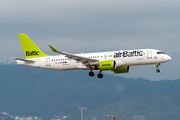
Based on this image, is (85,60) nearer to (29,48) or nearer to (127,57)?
(127,57)

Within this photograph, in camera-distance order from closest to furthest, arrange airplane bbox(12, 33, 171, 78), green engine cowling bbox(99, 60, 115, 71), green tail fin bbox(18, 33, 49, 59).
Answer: green engine cowling bbox(99, 60, 115, 71), airplane bbox(12, 33, 171, 78), green tail fin bbox(18, 33, 49, 59)

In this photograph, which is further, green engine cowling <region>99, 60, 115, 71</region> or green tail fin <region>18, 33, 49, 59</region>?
green tail fin <region>18, 33, 49, 59</region>

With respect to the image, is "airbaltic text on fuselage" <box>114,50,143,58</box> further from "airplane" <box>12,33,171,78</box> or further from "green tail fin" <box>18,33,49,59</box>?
"green tail fin" <box>18,33,49,59</box>

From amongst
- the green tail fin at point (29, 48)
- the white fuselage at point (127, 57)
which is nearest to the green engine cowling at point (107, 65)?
the white fuselage at point (127, 57)

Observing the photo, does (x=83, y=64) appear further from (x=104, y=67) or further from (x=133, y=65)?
(x=133, y=65)

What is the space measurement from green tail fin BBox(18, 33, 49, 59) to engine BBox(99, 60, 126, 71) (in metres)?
17.0

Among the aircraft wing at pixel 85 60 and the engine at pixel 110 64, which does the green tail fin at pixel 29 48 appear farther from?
the engine at pixel 110 64

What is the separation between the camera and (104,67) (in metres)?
84.1

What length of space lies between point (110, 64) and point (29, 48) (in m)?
23.4

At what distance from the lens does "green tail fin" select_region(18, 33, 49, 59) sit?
313 feet

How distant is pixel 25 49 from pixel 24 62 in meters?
5.15

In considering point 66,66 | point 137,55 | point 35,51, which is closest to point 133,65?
point 137,55

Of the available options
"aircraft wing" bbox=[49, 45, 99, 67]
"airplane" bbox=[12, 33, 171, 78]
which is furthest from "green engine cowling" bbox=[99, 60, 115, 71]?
"aircraft wing" bbox=[49, 45, 99, 67]

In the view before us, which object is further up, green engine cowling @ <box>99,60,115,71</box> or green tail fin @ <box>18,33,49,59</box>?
green tail fin @ <box>18,33,49,59</box>
